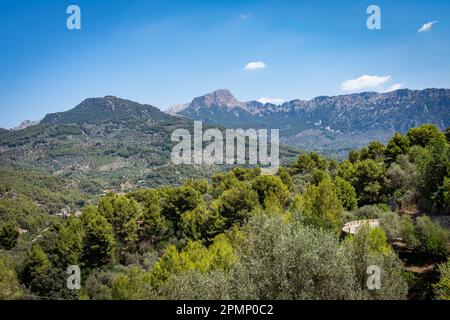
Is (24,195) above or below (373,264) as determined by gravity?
below

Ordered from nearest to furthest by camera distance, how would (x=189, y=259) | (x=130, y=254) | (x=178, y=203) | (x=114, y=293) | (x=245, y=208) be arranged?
Answer: (x=114, y=293), (x=189, y=259), (x=245, y=208), (x=130, y=254), (x=178, y=203)

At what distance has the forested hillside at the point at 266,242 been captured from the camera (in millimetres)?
15438

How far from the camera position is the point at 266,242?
1730 cm

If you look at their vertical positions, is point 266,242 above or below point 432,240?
above

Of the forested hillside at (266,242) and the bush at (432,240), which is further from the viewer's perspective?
the bush at (432,240)

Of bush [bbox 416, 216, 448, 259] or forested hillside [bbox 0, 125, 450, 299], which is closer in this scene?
forested hillside [bbox 0, 125, 450, 299]

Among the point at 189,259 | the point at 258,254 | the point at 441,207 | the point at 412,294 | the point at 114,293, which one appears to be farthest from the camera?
the point at 441,207

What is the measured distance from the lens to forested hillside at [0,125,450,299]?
15.4 m

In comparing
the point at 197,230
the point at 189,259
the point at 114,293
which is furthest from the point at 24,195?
the point at 114,293

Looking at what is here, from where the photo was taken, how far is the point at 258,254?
17047mm

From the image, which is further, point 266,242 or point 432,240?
point 432,240

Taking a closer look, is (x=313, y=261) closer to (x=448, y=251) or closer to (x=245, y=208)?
(x=448, y=251)

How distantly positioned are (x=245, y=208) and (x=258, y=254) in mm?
25214
